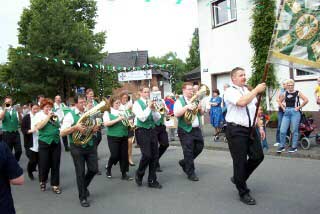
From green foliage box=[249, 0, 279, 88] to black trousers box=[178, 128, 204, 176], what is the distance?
891cm

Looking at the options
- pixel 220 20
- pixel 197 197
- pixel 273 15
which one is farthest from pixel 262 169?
pixel 220 20

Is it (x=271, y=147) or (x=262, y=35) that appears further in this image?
(x=262, y=35)

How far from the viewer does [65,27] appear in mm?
25922

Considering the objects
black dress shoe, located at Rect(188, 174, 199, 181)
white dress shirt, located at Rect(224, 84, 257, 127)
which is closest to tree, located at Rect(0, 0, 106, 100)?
black dress shoe, located at Rect(188, 174, 199, 181)

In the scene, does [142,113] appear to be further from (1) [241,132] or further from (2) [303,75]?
(2) [303,75]

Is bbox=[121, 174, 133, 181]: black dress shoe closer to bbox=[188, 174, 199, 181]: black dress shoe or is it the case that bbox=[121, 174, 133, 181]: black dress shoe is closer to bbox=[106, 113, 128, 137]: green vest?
bbox=[106, 113, 128, 137]: green vest

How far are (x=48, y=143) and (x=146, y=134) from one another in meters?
1.84

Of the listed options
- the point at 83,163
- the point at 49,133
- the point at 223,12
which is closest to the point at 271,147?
the point at 83,163

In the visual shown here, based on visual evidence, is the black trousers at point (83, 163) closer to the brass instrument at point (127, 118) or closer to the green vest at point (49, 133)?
the green vest at point (49, 133)

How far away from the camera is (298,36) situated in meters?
4.37

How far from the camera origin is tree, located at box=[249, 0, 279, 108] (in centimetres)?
1503

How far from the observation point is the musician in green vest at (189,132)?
709 centimetres

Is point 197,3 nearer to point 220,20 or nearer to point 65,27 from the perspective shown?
point 220,20

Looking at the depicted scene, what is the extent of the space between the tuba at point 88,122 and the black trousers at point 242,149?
6.82 ft
